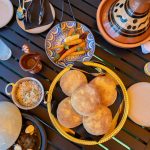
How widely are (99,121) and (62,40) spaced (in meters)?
0.29

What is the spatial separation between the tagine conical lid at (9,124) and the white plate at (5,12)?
10.5 inches

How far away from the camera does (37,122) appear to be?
2.60ft

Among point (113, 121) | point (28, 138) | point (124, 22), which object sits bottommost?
point (28, 138)

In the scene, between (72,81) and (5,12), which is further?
(5,12)

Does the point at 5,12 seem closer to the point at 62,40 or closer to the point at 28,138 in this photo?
the point at 62,40

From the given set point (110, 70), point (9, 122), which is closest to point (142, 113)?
point (110, 70)

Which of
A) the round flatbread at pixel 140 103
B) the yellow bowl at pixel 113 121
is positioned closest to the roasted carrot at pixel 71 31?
the yellow bowl at pixel 113 121

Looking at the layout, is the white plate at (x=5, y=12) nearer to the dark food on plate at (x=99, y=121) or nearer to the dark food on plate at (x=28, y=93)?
the dark food on plate at (x=28, y=93)

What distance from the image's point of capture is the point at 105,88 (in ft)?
2.39

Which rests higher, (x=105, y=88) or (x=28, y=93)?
(x=105, y=88)

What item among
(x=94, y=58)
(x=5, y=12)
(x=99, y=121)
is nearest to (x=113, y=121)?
(x=99, y=121)

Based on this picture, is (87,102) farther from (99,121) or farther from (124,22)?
(124,22)

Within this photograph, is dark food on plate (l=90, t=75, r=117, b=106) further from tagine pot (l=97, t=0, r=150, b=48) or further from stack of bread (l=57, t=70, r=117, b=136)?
tagine pot (l=97, t=0, r=150, b=48)

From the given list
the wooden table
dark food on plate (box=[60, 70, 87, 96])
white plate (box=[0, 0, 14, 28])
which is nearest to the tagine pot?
the wooden table
